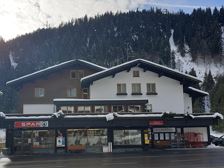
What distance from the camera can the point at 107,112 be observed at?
161ft

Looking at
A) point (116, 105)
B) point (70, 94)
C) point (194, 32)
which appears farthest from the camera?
point (194, 32)

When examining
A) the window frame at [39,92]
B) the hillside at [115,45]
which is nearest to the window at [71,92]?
the window frame at [39,92]

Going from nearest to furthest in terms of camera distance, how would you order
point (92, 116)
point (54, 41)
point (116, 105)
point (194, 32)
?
point (92, 116) → point (116, 105) → point (54, 41) → point (194, 32)

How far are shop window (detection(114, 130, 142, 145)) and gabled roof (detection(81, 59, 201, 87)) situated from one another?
25.3 feet

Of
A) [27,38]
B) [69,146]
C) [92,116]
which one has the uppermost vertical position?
[27,38]

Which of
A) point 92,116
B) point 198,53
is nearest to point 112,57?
point 198,53

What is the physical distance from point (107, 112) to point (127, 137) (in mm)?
4042

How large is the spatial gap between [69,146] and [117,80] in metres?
11.3

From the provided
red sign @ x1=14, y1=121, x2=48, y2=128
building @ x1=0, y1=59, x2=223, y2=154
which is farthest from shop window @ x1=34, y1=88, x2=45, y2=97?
red sign @ x1=14, y1=121, x2=48, y2=128

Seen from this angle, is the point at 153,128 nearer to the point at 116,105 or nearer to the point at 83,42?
the point at 116,105

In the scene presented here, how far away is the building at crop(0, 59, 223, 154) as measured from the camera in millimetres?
45312

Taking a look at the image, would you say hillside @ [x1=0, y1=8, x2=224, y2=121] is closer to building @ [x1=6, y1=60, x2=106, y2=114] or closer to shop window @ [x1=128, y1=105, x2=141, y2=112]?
building @ [x1=6, y1=60, x2=106, y2=114]

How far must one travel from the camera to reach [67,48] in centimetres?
17050

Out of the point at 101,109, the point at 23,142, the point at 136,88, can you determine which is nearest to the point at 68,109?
the point at 101,109
